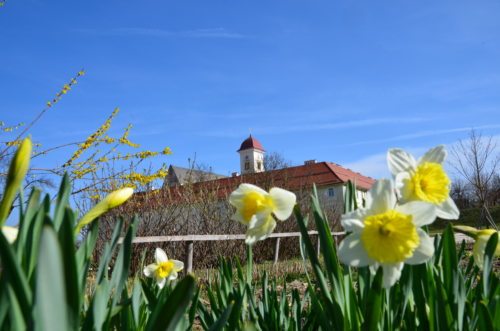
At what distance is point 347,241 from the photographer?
0.83 meters

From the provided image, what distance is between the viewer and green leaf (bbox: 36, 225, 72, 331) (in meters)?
0.41

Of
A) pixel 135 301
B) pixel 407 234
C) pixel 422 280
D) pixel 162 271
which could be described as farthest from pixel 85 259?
pixel 162 271

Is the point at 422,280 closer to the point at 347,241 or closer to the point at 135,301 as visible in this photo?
the point at 347,241

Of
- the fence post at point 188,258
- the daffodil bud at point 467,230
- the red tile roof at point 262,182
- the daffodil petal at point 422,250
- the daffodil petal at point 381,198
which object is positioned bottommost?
the fence post at point 188,258

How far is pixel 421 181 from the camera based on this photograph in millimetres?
917

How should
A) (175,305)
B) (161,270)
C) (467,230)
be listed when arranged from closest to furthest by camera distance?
(175,305) < (467,230) < (161,270)

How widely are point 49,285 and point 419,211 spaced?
64cm

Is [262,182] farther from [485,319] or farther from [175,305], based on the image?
[175,305]

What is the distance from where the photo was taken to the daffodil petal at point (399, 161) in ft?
3.02

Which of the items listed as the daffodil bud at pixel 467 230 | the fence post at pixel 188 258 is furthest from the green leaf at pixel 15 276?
the fence post at pixel 188 258

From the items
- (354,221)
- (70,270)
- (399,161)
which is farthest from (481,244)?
(70,270)

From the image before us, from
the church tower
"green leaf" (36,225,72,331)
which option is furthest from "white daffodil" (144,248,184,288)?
the church tower

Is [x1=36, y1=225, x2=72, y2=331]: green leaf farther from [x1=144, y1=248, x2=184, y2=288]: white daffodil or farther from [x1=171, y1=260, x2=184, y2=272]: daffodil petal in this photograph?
[x1=171, y1=260, x2=184, y2=272]: daffodil petal

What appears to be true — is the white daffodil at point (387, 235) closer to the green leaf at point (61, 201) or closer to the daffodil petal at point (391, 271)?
the daffodil petal at point (391, 271)
